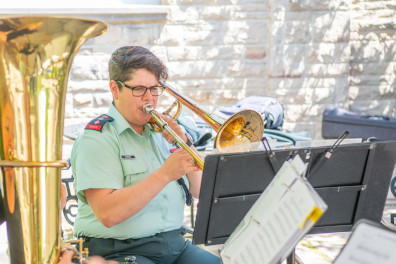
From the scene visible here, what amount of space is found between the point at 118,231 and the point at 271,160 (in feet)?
2.47

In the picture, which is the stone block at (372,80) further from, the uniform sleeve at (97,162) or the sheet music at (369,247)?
the sheet music at (369,247)

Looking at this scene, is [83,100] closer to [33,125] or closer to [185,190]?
[185,190]

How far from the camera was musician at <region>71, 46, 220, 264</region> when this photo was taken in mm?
2361

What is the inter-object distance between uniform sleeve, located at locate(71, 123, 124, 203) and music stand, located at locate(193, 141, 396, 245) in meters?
0.44

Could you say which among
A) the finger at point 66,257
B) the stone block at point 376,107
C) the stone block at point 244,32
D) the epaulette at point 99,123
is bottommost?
the stone block at point 376,107

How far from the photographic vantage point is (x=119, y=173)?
248 centimetres

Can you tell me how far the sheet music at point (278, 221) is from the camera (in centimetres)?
141

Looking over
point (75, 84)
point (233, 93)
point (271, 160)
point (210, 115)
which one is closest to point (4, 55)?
point (271, 160)

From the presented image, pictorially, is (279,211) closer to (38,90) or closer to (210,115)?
(38,90)

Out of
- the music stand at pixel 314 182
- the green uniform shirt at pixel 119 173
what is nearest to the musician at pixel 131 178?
the green uniform shirt at pixel 119 173

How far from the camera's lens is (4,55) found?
1.69m

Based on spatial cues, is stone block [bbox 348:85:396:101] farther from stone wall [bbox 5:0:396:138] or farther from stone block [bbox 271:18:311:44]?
stone block [bbox 271:18:311:44]

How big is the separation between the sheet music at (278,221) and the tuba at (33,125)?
0.56 meters

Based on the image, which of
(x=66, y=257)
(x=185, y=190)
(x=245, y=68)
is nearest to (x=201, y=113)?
(x=185, y=190)
